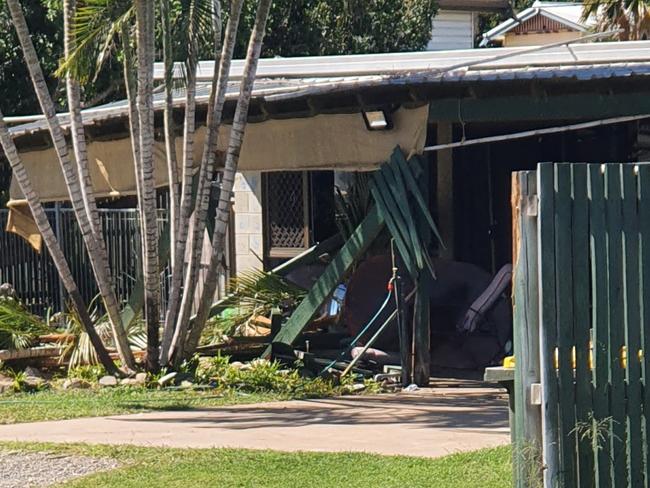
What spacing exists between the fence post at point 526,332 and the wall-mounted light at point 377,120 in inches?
231

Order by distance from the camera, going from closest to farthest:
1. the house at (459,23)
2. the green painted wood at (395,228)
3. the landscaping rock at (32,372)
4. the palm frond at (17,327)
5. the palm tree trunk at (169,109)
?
the palm tree trunk at (169,109), the green painted wood at (395,228), the landscaping rock at (32,372), the palm frond at (17,327), the house at (459,23)

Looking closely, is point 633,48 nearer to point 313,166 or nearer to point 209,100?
point 313,166

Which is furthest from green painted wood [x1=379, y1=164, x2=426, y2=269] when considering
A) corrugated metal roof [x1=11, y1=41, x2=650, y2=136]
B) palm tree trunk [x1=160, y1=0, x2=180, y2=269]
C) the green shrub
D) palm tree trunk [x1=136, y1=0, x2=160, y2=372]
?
the green shrub

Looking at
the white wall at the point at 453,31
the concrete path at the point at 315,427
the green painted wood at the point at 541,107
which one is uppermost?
the white wall at the point at 453,31

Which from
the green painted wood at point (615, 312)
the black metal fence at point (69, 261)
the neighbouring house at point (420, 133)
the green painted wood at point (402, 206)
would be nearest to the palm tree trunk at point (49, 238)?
the neighbouring house at point (420, 133)

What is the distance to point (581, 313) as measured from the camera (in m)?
6.12

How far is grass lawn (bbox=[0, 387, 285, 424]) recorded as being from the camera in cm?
1020

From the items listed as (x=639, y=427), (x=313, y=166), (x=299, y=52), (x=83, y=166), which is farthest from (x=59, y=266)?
(x=299, y=52)

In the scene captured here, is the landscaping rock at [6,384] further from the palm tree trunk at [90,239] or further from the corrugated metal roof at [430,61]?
the corrugated metal roof at [430,61]

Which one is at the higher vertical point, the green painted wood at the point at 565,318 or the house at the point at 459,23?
the house at the point at 459,23

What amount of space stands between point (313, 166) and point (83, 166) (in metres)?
2.39

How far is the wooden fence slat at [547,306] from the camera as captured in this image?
19.8 feet

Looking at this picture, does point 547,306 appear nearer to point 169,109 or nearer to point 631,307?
point 631,307

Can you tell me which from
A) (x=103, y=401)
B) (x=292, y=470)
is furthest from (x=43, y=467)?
(x=103, y=401)
